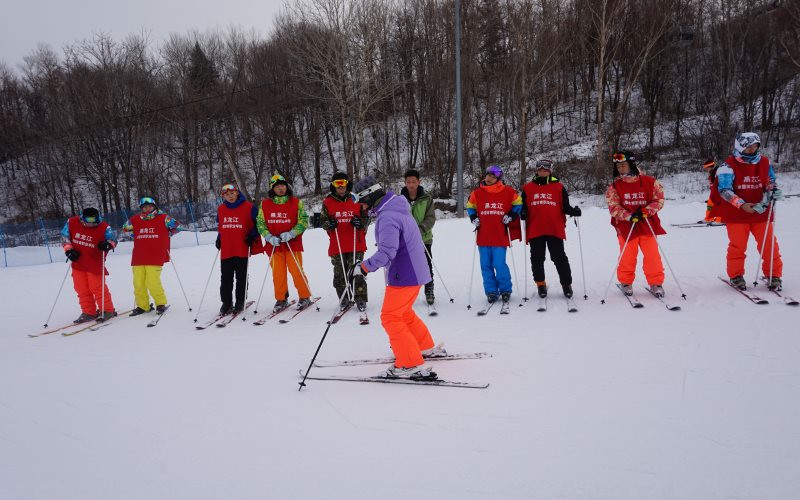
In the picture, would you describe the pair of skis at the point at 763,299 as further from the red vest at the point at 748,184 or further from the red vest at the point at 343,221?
the red vest at the point at 343,221

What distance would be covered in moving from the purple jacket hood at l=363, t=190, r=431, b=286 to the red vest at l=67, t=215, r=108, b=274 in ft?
17.6

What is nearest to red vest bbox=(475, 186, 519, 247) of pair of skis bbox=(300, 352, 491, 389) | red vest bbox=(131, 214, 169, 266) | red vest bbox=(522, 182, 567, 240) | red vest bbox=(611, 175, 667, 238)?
red vest bbox=(522, 182, 567, 240)

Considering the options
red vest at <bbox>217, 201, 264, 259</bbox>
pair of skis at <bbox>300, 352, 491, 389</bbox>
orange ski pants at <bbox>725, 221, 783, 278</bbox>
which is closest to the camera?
pair of skis at <bbox>300, 352, 491, 389</bbox>

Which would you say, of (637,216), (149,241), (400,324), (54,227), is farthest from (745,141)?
(54,227)

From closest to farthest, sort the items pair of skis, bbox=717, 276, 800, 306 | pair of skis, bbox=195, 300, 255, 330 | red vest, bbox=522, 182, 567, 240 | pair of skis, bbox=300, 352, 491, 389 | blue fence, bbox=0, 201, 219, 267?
pair of skis, bbox=300, 352, 491, 389 → pair of skis, bbox=717, 276, 800, 306 → red vest, bbox=522, 182, 567, 240 → pair of skis, bbox=195, 300, 255, 330 → blue fence, bbox=0, 201, 219, 267

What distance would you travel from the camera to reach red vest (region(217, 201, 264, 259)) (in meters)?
6.71

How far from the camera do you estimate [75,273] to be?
7133 mm

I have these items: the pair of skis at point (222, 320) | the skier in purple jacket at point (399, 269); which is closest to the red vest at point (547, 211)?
the skier in purple jacket at point (399, 269)

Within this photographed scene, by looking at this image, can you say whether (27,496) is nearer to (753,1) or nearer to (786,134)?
(786,134)

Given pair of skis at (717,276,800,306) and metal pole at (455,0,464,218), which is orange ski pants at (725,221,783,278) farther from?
metal pole at (455,0,464,218)

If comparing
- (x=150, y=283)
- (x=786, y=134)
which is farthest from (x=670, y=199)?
(x=150, y=283)

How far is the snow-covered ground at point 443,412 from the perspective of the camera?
2605 mm

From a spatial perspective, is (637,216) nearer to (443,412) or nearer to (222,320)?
(443,412)

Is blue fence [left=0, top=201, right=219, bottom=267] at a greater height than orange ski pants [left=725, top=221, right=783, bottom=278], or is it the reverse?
blue fence [left=0, top=201, right=219, bottom=267]
